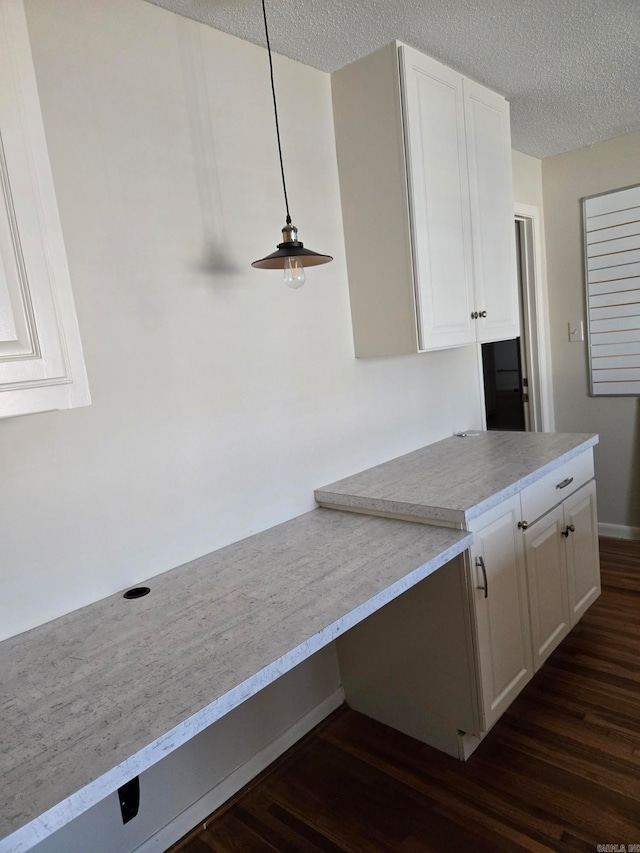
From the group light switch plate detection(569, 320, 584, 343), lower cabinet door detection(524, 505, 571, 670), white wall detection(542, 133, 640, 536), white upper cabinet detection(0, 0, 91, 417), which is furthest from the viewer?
light switch plate detection(569, 320, 584, 343)

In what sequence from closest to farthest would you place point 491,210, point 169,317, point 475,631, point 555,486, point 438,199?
point 169,317 → point 475,631 → point 438,199 → point 555,486 → point 491,210

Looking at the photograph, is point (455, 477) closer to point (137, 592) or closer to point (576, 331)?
point (137, 592)

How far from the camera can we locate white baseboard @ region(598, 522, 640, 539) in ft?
11.7

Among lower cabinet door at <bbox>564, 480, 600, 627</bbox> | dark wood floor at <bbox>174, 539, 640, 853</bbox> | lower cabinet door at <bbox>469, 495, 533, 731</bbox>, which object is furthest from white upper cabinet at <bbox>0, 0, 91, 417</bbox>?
lower cabinet door at <bbox>564, 480, 600, 627</bbox>

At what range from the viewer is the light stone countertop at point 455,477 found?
1.83 m

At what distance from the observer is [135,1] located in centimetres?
159

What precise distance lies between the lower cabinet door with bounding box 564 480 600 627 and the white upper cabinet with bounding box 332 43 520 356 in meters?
0.82

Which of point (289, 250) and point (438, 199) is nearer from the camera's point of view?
point (289, 250)

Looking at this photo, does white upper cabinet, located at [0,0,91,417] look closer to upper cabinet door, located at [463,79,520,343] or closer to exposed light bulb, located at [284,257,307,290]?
exposed light bulb, located at [284,257,307,290]

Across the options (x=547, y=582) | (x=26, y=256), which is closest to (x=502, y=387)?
(x=547, y=582)

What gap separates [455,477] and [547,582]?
1.92ft

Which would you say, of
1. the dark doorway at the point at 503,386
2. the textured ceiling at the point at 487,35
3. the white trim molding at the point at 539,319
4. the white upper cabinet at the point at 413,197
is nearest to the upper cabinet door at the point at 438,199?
the white upper cabinet at the point at 413,197

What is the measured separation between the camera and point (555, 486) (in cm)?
225

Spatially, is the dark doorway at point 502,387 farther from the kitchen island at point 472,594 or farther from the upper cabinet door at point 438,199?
the upper cabinet door at point 438,199
